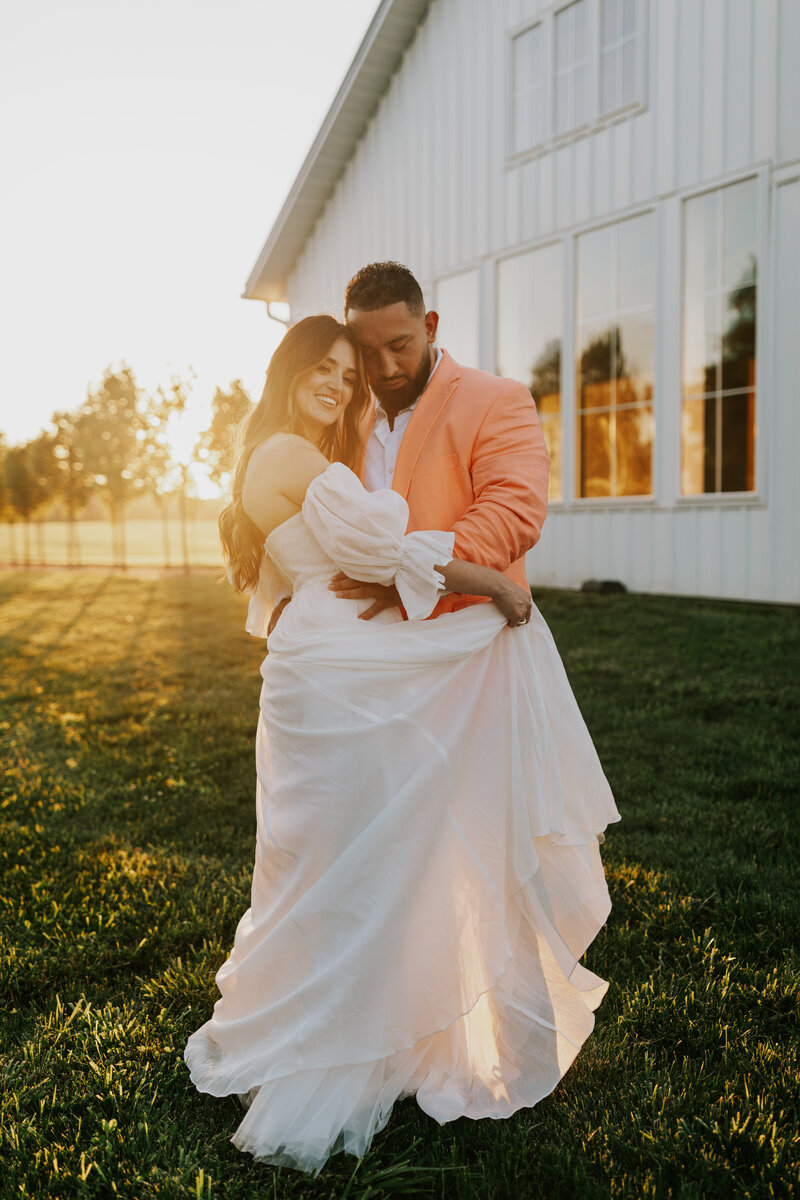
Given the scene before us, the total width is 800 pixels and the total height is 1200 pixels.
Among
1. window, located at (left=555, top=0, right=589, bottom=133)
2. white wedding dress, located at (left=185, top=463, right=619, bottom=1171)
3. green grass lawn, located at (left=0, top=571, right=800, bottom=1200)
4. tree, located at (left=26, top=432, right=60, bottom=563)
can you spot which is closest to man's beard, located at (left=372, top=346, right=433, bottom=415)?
white wedding dress, located at (left=185, top=463, right=619, bottom=1171)

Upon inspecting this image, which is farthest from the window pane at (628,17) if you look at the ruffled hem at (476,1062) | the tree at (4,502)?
the tree at (4,502)

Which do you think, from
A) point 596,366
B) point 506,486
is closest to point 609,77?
point 596,366

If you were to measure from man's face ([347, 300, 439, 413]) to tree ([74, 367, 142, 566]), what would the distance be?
29325 millimetres

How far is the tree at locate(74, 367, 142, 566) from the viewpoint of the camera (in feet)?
100

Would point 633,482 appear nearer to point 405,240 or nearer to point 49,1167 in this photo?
point 405,240

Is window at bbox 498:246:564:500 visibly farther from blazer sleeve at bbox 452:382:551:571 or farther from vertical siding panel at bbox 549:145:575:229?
blazer sleeve at bbox 452:382:551:571

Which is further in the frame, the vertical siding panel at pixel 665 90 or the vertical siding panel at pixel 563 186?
the vertical siding panel at pixel 563 186

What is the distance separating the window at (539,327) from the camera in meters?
12.3

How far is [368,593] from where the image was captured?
2.64 meters

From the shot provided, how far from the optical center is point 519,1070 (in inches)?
103

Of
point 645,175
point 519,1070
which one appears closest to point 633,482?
point 645,175

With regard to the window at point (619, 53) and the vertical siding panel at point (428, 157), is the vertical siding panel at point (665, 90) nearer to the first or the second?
the window at point (619, 53)

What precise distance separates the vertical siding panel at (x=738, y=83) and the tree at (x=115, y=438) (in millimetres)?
24512

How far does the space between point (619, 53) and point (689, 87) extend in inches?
51.9
